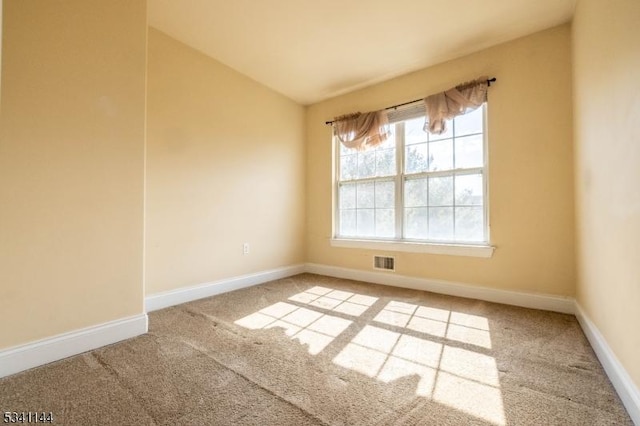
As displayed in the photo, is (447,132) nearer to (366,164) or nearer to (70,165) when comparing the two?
(366,164)

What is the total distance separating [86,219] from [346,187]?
111 inches

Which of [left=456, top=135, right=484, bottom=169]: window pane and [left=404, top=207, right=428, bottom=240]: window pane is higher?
[left=456, top=135, right=484, bottom=169]: window pane

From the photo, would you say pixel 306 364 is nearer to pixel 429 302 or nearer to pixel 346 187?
pixel 429 302

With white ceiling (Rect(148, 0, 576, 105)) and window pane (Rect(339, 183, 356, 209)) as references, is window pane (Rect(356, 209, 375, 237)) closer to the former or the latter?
window pane (Rect(339, 183, 356, 209))

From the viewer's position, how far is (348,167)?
390 centimetres

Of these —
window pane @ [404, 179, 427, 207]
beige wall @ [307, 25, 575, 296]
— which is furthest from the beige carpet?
window pane @ [404, 179, 427, 207]

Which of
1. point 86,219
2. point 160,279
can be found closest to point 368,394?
point 86,219

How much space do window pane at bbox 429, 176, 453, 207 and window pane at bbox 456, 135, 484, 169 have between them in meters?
0.19

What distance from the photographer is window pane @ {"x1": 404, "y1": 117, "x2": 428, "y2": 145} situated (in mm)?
3253

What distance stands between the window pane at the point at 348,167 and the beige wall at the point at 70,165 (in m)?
2.48

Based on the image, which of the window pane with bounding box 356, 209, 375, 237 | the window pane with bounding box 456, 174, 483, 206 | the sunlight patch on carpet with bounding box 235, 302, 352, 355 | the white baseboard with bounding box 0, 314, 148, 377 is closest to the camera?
the white baseboard with bounding box 0, 314, 148, 377

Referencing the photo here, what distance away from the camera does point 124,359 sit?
1663 millimetres

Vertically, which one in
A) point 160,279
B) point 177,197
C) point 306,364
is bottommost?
point 306,364

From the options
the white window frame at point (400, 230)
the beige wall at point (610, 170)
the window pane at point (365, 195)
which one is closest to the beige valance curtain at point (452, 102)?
the white window frame at point (400, 230)
